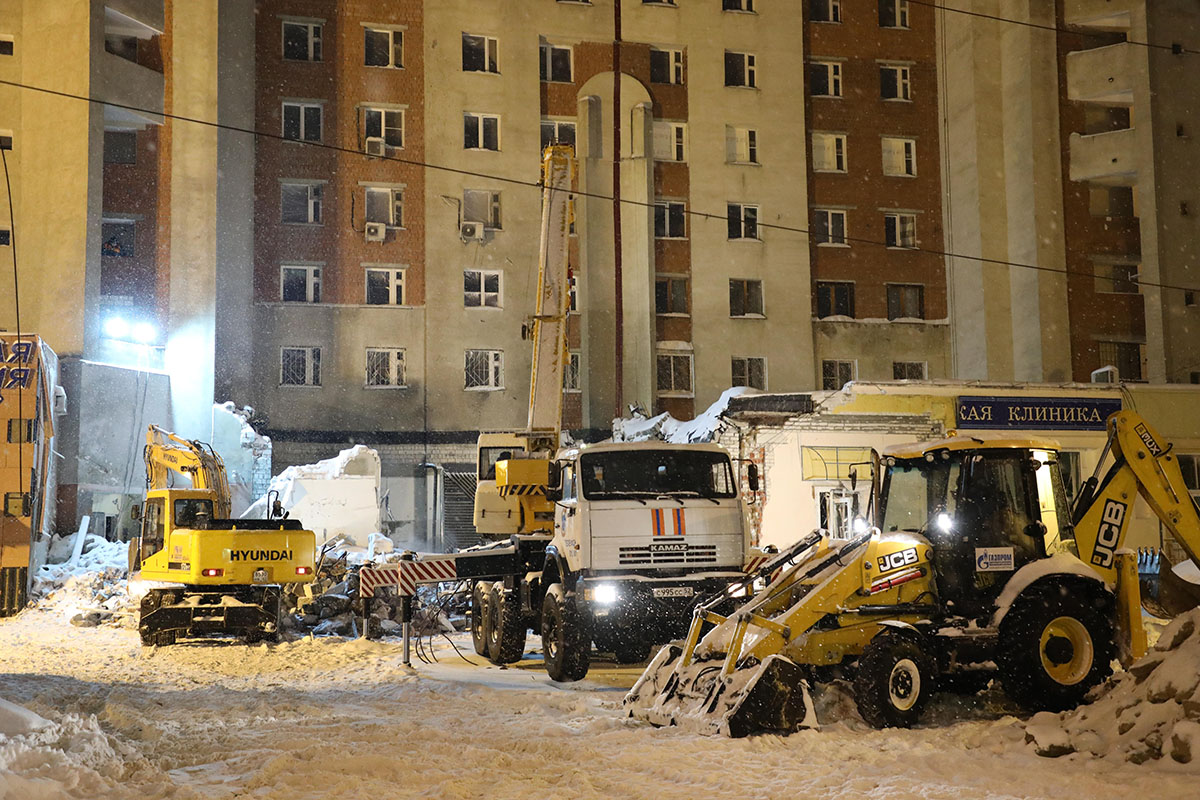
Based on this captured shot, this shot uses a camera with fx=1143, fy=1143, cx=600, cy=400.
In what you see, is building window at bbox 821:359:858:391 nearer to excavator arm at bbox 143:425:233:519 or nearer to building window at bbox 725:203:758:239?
building window at bbox 725:203:758:239

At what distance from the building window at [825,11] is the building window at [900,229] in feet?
24.8

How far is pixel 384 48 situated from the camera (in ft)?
126

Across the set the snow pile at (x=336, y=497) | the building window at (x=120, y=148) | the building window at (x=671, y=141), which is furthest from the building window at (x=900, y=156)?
the building window at (x=120, y=148)

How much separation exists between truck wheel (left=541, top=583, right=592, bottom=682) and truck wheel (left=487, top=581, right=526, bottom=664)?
6.03ft

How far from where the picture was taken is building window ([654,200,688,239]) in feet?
129

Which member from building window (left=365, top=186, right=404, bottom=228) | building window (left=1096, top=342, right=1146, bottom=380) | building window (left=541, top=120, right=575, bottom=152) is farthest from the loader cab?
building window (left=1096, top=342, right=1146, bottom=380)

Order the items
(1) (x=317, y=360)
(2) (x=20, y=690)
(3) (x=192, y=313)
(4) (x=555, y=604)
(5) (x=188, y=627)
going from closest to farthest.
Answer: (2) (x=20, y=690)
(4) (x=555, y=604)
(5) (x=188, y=627)
(3) (x=192, y=313)
(1) (x=317, y=360)

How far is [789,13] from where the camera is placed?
4103cm

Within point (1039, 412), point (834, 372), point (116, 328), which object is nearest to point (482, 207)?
point (116, 328)

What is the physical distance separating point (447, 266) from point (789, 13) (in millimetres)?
15518

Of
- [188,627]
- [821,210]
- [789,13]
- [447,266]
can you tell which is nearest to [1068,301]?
[821,210]

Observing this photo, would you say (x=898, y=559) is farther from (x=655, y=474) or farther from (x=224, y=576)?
(x=224, y=576)

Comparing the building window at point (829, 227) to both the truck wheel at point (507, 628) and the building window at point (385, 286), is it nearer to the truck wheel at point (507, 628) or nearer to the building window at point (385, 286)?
the building window at point (385, 286)

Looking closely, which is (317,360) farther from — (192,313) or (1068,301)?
(1068,301)
